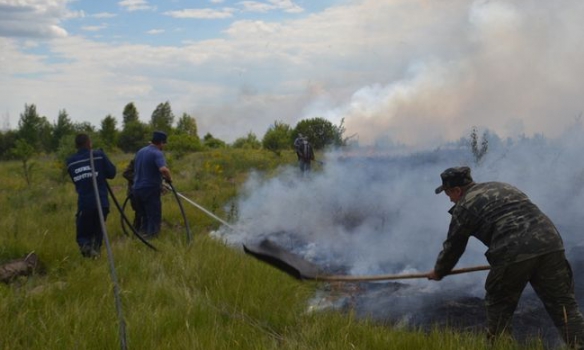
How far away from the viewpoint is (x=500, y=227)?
4.02 meters

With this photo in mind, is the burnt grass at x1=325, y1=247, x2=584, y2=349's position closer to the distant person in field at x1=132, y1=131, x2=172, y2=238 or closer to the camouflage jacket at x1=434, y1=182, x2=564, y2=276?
the camouflage jacket at x1=434, y1=182, x2=564, y2=276

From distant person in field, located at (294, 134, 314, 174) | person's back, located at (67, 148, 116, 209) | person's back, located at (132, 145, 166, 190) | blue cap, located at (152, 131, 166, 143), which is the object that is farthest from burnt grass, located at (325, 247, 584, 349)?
distant person in field, located at (294, 134, 314, 174)


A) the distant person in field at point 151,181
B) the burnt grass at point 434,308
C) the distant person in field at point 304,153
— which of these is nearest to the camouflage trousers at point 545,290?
the burnt grass at point 434,308

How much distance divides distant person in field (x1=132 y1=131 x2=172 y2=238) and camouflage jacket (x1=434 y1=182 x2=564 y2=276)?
4.67 meters

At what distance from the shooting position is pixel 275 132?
27922mm

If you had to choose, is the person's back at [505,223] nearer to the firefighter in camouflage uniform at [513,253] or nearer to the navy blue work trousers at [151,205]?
the firefighter in camouflage uniform at [513,253]

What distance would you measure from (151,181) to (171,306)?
3468 millimetres

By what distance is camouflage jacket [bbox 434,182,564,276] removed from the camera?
3936 millimetres

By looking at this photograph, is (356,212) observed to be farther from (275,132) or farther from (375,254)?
(275,132)

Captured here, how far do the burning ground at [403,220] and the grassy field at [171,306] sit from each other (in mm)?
608

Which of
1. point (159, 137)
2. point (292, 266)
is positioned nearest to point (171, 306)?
point (292, 266)

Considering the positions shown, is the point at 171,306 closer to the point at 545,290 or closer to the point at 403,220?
the point at 545,290

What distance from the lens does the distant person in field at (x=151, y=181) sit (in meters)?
7.65

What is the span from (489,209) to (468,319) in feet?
5.27
